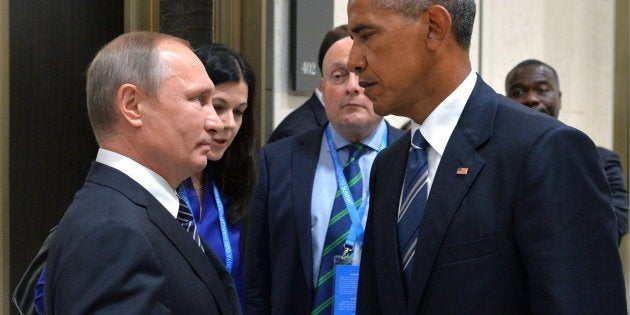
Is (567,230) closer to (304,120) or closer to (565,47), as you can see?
(304,120)

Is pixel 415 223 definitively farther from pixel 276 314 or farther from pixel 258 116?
pixel 258 116

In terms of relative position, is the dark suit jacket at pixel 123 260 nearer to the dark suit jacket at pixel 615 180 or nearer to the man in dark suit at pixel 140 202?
the man in dark suit at pixel 140 202

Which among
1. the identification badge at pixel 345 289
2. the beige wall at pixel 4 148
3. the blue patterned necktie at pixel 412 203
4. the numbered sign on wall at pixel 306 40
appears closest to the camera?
the blue patterned necktie at pixel 412 203

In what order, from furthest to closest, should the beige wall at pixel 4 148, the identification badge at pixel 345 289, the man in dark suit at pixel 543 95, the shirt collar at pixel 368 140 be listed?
the man in dark suit at pixel 543 95
the beige wall at pixel 4 148
the shirt collar at pixel 368 140
the identification badge at pixel 345 289

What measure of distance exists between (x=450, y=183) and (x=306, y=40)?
298 centimetres

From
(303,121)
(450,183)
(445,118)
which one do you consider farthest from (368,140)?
(450,183)

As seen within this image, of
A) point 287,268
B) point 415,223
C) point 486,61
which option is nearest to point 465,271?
point 415,223

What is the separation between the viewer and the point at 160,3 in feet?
15.0

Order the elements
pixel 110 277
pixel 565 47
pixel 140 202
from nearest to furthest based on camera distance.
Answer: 1. pixel 110 277
2. pixel 140 202
3. pixel 565 47

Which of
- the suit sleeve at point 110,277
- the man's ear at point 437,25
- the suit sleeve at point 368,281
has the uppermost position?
the man's ear at point 437,25

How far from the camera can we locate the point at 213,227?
3.28 meters

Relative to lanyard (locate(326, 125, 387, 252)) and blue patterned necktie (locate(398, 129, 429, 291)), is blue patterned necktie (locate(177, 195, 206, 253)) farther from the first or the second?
lanyard (locate(326, 125, 387, 252))

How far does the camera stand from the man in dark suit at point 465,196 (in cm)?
208

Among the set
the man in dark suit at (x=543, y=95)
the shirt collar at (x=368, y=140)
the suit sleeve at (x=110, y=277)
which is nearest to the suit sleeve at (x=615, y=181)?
the man in dark suit at (x=543, y=95)
